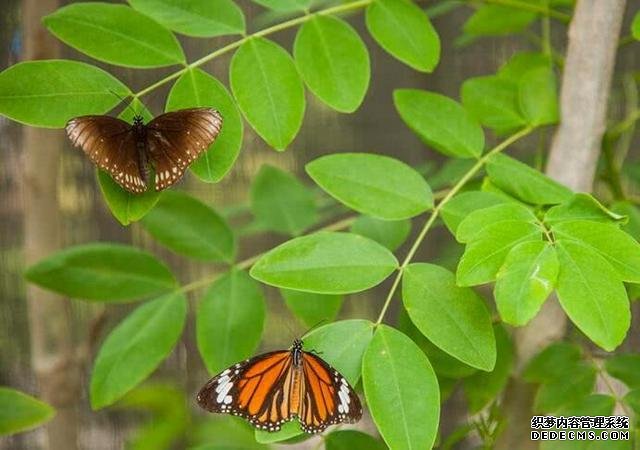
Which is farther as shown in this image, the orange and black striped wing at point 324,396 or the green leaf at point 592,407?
the green leaf at point 592,407

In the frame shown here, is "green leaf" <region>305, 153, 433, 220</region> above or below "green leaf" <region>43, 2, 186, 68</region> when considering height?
below

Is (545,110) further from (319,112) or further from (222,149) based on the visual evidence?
(319,112)

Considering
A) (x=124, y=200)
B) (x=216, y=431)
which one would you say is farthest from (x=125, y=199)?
(x=216, y=431)

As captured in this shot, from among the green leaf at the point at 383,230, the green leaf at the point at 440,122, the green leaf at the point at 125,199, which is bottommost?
the green leaf at the point at 383,230

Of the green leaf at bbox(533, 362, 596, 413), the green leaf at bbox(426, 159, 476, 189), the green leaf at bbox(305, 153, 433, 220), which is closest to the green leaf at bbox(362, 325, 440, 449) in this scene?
the green leaf at bbox(305, 153, 433, 220)

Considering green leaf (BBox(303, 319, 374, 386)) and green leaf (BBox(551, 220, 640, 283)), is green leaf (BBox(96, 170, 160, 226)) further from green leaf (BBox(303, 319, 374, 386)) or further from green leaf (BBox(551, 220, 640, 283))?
green leaf (BBox(551, 220, 640, 283))

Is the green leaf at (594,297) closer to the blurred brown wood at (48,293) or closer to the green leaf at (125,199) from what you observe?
the green leaf at (125,199)

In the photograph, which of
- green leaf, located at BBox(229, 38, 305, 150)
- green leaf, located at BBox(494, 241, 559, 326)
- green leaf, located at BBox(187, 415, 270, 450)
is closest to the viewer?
green leaf, located at BBox(494, 241, 559, 326)

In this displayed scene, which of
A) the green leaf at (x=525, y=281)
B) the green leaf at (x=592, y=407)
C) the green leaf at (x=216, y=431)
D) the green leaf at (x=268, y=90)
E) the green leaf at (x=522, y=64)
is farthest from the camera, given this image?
the green leaf at (x=216, y=431)

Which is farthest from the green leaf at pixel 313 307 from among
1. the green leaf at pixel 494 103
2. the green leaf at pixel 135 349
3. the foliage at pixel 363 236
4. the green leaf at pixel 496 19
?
the green leaf at pixel 496 19
